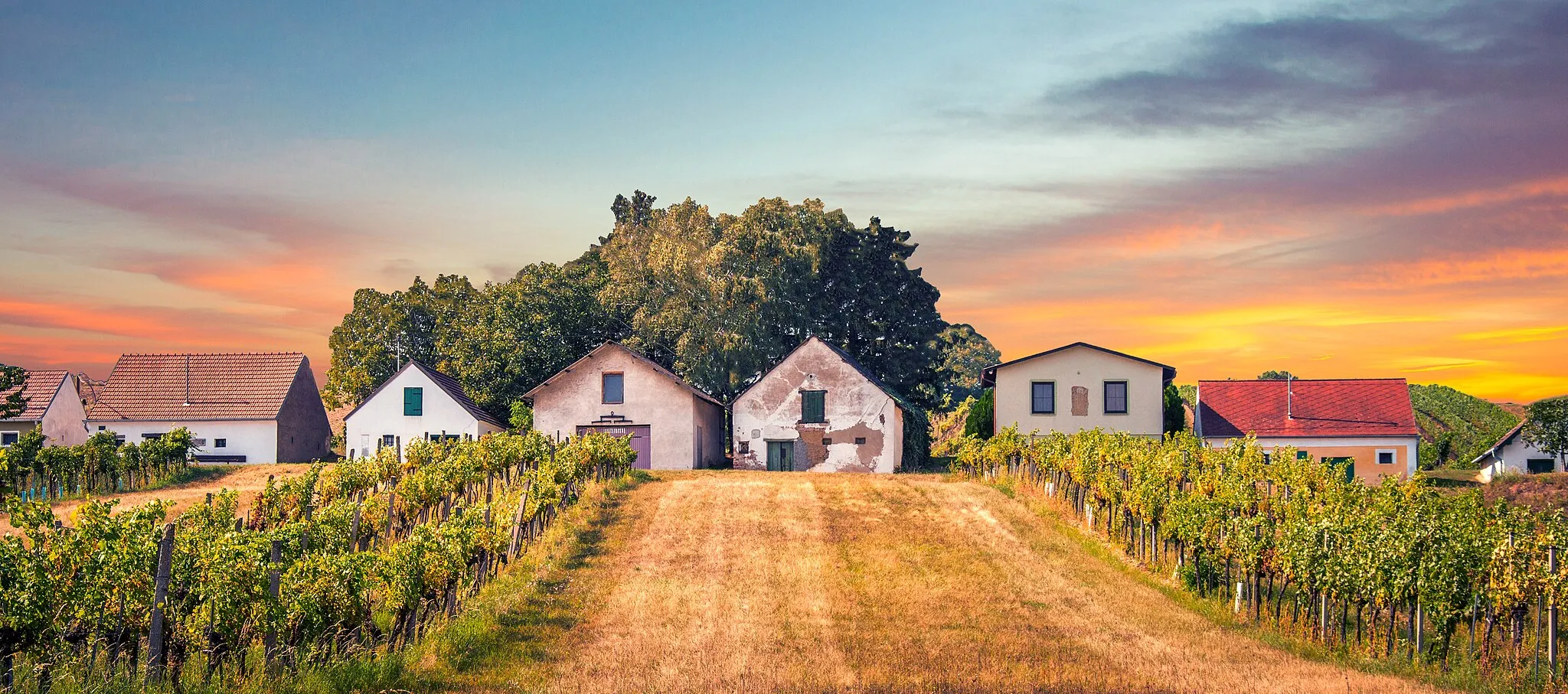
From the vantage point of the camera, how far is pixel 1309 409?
181ft

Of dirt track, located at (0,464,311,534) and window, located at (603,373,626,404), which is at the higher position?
window, located at (603,373,626,404)

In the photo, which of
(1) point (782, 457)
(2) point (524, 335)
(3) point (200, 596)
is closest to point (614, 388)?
(1) point (782, 457)

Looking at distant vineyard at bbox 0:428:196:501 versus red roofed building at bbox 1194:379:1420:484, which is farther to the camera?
red roofed building at bbox 1194:379:1420:484

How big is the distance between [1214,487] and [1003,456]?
14.3 meters

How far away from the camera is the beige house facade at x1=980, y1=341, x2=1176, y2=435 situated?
50531mm

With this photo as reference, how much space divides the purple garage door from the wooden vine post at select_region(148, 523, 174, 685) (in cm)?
3494

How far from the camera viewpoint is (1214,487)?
95.1 ft

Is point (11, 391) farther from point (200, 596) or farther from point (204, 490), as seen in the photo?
point (200, 596)

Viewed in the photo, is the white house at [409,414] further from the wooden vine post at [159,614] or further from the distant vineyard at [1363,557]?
the wooden vine post at [159,614]

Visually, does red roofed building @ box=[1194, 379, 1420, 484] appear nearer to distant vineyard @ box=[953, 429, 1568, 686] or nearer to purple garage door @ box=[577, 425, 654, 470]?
purple garage door @ box=[577, 425, 654, 470]

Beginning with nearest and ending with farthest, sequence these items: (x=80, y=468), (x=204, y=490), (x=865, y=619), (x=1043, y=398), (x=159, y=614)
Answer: (x=159, y=614) < (x=865, y=619) < (x=80, y=468) < (x=204, y=490) < (x=1043, y=398)

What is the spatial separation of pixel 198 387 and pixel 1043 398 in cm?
4220

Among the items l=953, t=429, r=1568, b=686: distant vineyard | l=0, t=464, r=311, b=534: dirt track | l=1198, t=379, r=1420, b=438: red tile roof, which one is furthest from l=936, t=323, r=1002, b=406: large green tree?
l=953, t=429, r=1568, b=686: distant vineyard

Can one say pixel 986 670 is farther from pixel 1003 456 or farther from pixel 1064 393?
pixel 1064 393
